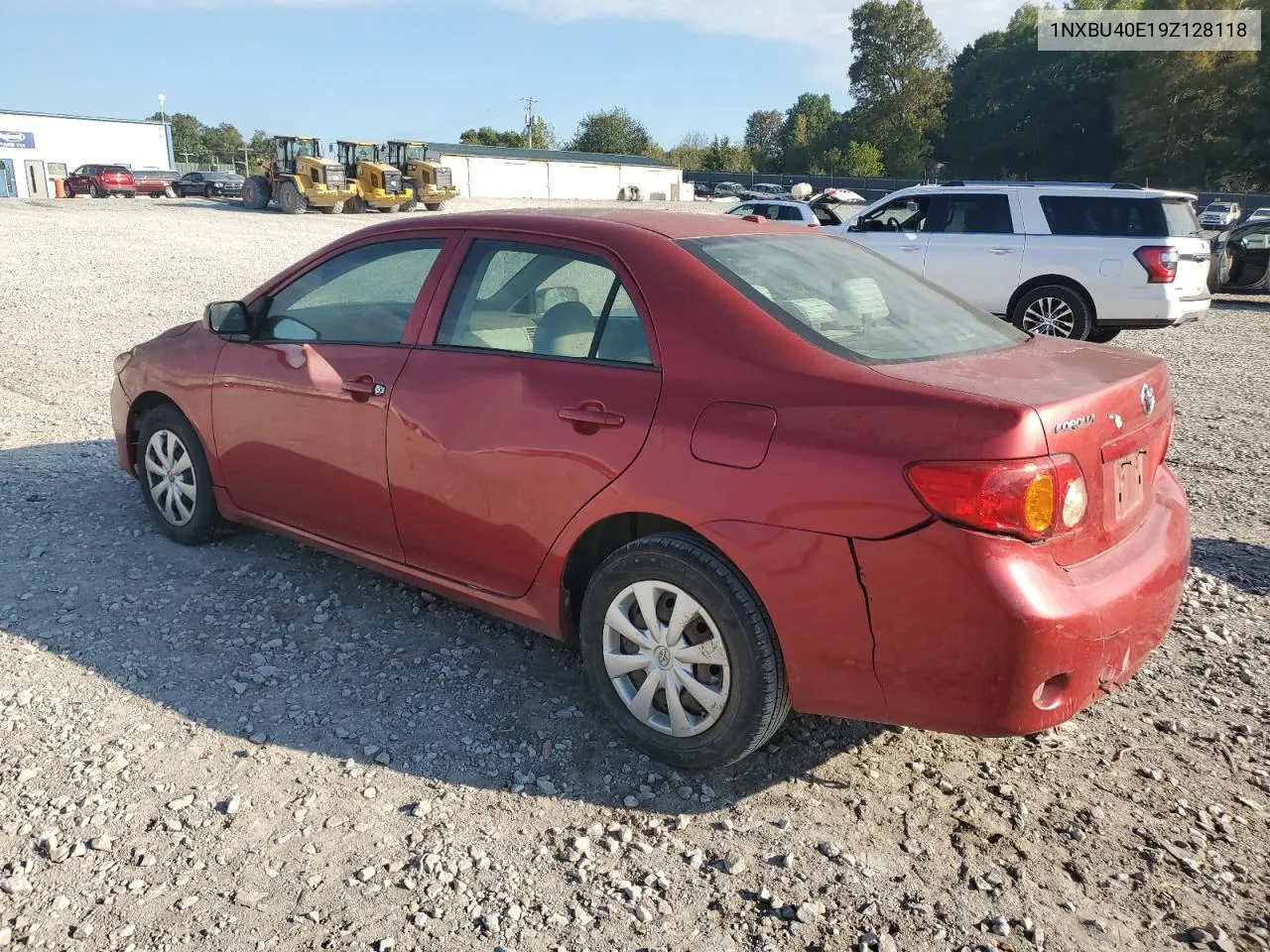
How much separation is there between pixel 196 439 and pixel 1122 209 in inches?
412

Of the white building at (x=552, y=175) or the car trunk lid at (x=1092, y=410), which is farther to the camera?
the white building at (x=552, y=175)

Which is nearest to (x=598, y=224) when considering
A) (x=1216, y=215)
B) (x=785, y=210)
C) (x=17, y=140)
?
(x=785, y=210)

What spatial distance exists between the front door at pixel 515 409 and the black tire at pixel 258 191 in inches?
1442

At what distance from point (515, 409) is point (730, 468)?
0.89 metres

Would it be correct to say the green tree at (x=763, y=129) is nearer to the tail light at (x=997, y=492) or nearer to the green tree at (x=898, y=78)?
the green tree at (x=898, y=78)

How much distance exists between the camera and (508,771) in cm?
321

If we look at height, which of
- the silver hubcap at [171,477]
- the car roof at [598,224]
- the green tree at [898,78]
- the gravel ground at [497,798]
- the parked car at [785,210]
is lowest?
the gravel ground at [497,798]

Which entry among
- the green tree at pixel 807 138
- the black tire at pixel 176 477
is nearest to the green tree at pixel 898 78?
the green tree at pixel 807 138

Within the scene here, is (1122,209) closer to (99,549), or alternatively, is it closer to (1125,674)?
(1125,674)

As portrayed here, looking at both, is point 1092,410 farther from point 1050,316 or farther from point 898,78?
point 898,78

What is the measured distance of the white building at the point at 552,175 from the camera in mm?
62312

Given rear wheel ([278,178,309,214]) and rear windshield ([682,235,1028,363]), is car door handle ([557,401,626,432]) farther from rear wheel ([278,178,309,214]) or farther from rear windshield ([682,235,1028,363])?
rear wheel ([278,178,309,214])

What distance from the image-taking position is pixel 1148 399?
313 centimetres

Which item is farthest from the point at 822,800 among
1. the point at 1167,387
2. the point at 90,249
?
the point at 90,249
